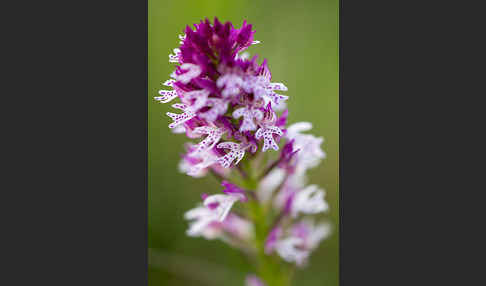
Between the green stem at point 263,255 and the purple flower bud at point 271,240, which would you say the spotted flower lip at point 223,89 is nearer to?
the green stem at point 263,255

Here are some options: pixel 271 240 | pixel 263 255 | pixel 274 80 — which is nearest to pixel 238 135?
pixel 271 240

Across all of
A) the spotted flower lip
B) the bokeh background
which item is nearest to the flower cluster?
the spotted flower lip

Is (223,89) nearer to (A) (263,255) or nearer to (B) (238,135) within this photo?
(B) (238,135)

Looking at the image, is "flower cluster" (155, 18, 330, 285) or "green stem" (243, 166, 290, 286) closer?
"flower cluster" (155, 18, 330, 285)

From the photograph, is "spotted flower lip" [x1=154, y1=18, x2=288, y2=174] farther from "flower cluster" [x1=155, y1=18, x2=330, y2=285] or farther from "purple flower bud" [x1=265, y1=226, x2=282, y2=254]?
"purple flower bud" [x1=265, y1=226, x2=282, y2=254]

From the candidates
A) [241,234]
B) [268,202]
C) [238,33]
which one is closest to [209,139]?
[238,33]
